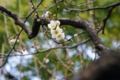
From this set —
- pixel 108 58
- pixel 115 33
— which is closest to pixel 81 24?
pixel 108 58

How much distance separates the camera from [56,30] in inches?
79.7

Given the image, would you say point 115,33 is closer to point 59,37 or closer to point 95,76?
point 59,37

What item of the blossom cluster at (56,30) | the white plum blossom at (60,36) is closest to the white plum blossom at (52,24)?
the blossom cluster at (56,30)

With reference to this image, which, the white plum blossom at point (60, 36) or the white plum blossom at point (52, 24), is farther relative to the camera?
the white plum blossom at point (60, 36)

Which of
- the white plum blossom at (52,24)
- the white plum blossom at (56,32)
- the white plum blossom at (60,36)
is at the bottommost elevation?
the white plum blossom at (60,36)

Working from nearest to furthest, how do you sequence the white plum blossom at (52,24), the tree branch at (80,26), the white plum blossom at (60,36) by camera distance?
the tree branch at (80,26) < the white plum blossom at (52,24) < the white plum blossom at (60,36)

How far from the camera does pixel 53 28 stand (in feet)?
6.44

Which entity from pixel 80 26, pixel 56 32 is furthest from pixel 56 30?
pixel 80 26

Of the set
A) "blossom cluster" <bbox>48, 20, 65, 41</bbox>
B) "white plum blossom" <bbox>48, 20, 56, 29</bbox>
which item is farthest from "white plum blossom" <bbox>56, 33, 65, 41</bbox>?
"white plum blossom" <bbox>48, 20, 56, 29</bbox>

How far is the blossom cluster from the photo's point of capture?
1.93 meters

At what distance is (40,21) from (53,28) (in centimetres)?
13

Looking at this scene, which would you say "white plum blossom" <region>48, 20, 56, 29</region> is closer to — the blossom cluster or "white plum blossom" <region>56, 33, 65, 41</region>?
the blossom cluster

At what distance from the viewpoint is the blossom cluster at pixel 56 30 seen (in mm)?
1935

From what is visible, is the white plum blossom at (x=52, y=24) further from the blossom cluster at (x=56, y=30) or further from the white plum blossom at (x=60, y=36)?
the white plum blossom at (x=60, y=36)
